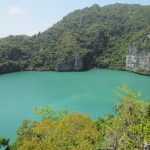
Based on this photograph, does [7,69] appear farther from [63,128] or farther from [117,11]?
[63,128]

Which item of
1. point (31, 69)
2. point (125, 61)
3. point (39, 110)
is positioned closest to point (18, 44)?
point (31, 69)

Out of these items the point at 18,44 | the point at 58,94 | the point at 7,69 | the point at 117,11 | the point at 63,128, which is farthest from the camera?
the point at 117,11

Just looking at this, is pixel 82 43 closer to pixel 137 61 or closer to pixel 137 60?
pixel 137 60

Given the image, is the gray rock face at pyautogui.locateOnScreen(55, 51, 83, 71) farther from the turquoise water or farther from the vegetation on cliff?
the vegetation on cliff

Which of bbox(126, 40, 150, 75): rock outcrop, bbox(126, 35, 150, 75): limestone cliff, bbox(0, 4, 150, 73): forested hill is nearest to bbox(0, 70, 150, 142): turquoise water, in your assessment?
bbox(126, 40, 150, 75): rock outcrop

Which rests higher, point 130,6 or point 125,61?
point 130,6

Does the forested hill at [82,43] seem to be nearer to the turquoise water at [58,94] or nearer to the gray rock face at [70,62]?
the gray rock face at [70,62]
